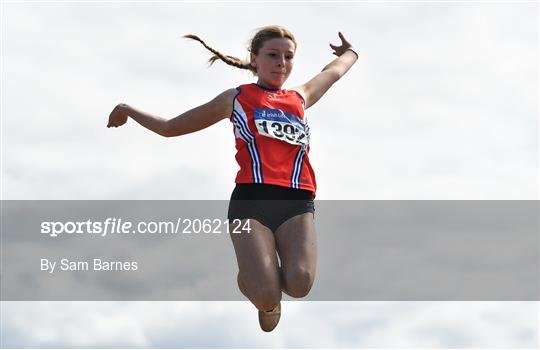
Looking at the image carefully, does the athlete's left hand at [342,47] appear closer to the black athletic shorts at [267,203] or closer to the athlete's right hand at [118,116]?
the black athletic shorts at [267,203]

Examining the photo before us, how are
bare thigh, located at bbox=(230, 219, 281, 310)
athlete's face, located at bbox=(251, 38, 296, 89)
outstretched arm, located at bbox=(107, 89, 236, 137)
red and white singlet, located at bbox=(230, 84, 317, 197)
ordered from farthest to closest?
athlete's face, located at bbox=(251, 38, 296, 89) → outstretched arm, located at bbox=(107, 89, 236, 137) → red and white singlet, located at bbox=(230, 84, 317, 197) → bare thigh, located at bbox=(230, 219, 281, 310)

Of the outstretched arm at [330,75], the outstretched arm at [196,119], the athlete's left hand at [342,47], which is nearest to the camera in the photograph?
the outstretched arm at [196,119]

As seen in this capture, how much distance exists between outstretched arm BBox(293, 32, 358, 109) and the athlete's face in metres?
0.28

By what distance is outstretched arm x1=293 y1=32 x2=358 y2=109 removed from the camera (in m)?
8.09

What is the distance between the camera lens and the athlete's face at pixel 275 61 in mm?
7754

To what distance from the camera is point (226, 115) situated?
769 centimetres

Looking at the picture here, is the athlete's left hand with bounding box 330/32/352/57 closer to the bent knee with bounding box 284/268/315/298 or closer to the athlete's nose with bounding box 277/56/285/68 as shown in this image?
the athlete's nose with bounding box 277/56/285/68

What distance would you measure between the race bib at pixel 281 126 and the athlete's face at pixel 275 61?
17.0 inches

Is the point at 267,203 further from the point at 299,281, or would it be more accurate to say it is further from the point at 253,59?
the point at 253,59

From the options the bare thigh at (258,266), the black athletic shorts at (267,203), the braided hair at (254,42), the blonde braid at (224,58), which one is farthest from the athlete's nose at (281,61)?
the bare thigh at (258,266)

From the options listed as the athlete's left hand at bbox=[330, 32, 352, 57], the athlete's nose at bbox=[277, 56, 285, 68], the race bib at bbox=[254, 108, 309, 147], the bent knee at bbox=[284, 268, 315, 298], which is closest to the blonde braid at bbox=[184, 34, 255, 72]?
the athlete's nose at bbox=[277, 56, 285, 68]

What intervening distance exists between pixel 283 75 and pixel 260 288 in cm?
215

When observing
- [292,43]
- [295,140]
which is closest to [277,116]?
[295,140]

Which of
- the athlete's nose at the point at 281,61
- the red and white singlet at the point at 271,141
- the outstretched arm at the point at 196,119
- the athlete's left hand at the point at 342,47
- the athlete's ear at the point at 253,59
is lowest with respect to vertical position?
the red and white singlet at the point at 271,141
